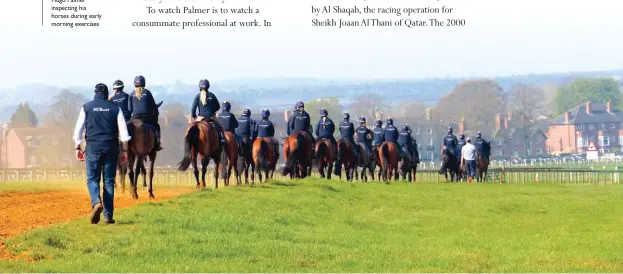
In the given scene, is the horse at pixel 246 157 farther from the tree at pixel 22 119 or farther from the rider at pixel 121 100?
the tree at pixel 22 119

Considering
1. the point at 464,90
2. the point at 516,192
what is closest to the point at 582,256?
the point at 516,192

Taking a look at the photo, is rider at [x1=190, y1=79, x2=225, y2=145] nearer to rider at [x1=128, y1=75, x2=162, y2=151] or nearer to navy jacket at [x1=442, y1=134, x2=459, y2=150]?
rider at [x1=128, y1=75, x2=162, y2=151]

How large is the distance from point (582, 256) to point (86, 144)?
8.14 meters

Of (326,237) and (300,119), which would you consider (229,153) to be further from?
(326,237)

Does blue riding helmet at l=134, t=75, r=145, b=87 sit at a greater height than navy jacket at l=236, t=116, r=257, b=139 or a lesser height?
greater

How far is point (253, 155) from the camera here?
38.6 m

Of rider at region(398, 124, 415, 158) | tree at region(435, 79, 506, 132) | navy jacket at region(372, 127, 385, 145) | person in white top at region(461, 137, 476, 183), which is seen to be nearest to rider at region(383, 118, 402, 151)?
navy jacket at region(372, 127, 385, 145)

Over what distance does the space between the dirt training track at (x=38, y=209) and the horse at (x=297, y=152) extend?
756 cm

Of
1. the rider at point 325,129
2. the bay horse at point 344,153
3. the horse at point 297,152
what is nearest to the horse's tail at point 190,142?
the horse at point 297,152

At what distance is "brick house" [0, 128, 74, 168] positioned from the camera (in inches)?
5731

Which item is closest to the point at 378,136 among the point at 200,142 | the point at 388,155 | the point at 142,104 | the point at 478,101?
the point at 388,155

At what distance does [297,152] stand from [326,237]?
15.6m

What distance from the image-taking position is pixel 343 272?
17.1 metres

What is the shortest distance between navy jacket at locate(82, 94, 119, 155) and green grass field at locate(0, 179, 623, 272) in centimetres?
128
